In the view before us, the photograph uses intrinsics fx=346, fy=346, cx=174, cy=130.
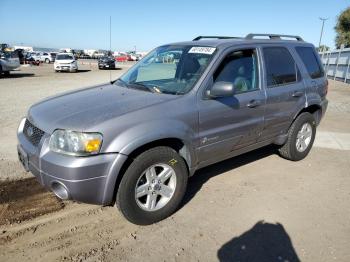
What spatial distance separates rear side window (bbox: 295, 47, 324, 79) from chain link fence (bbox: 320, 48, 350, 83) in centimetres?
1596

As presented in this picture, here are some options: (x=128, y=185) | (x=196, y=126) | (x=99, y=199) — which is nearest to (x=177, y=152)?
(x=196, y=126)

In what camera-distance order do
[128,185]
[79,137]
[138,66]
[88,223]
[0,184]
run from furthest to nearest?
1. [138,66]
2. [0,184]
3. [88,223]
4. [128,185]
5. [79,137]

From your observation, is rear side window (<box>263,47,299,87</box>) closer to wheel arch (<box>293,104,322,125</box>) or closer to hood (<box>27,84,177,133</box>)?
wheel arch (<box>293,104,322,125</box>)

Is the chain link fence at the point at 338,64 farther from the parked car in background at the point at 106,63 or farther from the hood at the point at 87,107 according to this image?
the parked car in background at the point at 106,63

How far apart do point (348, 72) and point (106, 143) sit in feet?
65.5

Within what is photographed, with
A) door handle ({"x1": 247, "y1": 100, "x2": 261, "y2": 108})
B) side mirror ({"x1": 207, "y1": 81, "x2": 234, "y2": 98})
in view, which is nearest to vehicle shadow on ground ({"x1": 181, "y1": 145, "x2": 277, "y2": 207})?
door handle ({"x1": 247, "y1": 100, "x2": 261, "y2": 108})

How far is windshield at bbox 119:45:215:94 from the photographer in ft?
13.0

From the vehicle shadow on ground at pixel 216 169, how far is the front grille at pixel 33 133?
178 cm

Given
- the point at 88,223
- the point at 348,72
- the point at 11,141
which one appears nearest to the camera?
the point at 88,223

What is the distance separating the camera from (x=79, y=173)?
302cm

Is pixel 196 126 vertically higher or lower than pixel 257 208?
higher

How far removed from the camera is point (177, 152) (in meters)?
3.77

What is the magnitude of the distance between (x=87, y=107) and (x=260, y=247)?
86.4 inches

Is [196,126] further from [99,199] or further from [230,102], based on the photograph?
[99,199]
